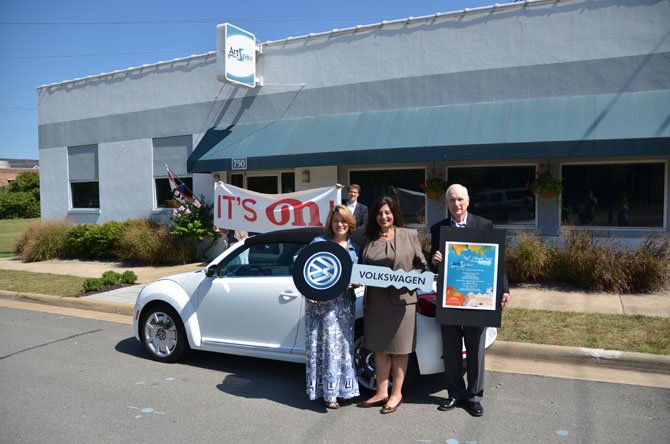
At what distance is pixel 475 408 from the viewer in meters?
4.69

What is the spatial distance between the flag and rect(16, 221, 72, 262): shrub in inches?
147

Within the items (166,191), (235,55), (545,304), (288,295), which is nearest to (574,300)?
(545,304)

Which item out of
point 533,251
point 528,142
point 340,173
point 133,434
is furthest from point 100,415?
point 340,173

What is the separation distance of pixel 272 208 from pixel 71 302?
3894 millimetres

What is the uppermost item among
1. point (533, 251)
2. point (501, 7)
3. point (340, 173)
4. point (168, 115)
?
point (501, 7)

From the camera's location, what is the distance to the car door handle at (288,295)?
212 inches

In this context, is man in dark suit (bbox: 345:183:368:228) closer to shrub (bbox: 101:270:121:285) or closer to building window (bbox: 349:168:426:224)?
building window (bbox: 349:168:426:224)

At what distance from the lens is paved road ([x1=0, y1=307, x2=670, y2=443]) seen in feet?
14.1

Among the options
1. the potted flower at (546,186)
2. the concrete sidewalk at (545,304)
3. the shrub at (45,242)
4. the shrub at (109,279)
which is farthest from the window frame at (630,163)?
the shrub at (45,242)

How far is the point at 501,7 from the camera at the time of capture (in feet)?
37.4

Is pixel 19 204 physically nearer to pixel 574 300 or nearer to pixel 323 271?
pixel 574 300

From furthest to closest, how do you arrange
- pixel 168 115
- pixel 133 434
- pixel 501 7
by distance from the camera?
pixel 168 115
pixel 501 7
pixel 133 434

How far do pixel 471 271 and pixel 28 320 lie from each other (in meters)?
7.36

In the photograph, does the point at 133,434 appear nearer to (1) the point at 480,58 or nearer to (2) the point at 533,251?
(2) the point at 533,251
